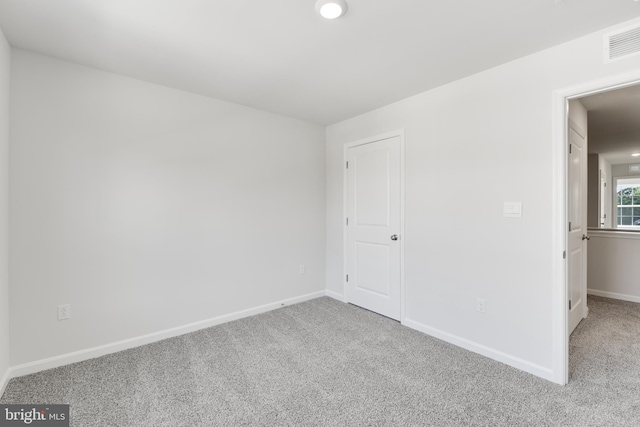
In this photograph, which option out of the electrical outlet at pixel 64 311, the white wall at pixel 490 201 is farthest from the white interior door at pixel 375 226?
the electrical outlet at pixel 64 311

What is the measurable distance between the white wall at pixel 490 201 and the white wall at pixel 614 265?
9.24ft

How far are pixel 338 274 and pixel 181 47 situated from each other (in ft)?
A: 9.86

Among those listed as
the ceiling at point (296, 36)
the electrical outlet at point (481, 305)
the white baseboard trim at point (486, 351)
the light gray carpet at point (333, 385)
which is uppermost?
the ceiling at point (296, 36)

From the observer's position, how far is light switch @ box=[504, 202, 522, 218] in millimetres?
2285

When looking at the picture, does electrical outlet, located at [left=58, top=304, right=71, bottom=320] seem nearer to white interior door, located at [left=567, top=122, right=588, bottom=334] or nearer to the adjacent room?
the adjacent room

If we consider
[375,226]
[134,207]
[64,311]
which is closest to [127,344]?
[64,311]

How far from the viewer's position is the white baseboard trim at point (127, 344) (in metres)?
2.19

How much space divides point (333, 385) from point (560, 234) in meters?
1.92

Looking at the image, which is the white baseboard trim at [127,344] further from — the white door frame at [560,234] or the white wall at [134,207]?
the white door frame at [560,234]

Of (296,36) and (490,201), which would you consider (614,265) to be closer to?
(490,201)

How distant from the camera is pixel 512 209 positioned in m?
2.32

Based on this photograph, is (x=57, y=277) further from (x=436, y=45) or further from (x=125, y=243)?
(x=436, y=45)

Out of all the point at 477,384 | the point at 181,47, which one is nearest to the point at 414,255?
the point at 477,384

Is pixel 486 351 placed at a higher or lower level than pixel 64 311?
lower
